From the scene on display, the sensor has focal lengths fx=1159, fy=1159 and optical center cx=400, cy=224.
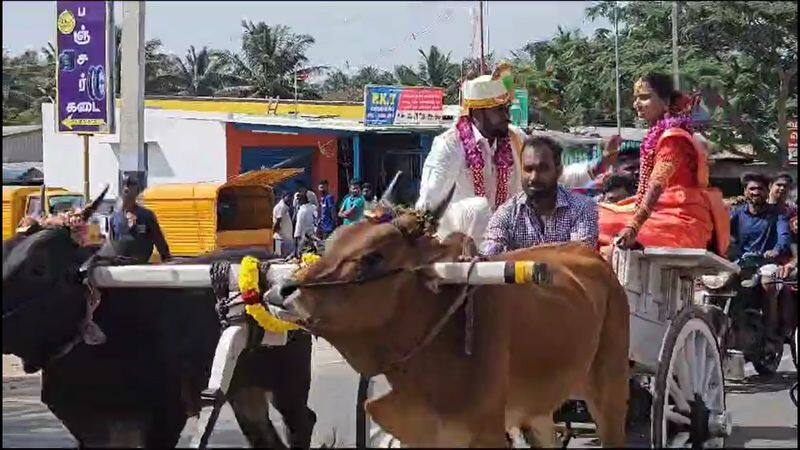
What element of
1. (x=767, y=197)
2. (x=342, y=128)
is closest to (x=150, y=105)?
(x=342, y=128)

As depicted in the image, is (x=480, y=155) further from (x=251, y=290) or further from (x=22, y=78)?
(x=22, y=78)

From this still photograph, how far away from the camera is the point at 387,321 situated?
427cm

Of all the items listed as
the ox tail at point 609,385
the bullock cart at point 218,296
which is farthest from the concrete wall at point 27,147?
the ox tail at point 609,385

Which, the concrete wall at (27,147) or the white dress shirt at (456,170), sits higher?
the concrete wall at (27,147)

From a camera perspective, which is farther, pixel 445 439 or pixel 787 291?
pixel 787 291

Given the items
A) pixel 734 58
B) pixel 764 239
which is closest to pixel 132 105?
pixel 734 58

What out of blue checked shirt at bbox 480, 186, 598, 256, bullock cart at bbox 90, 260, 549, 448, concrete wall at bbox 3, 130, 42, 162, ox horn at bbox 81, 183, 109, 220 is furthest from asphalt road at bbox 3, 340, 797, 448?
concrete wall at bbox 3, 130, 42, 162

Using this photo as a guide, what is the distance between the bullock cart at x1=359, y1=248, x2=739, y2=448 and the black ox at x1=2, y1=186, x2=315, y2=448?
2.94ft

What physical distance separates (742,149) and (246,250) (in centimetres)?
273

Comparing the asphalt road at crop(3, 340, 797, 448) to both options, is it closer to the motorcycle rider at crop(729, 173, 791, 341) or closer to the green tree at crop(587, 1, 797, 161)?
the motorcycle rider at crop(729, 173, 791, 341)

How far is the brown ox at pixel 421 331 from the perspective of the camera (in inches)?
165

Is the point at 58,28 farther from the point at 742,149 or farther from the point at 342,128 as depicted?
the point at 342,128

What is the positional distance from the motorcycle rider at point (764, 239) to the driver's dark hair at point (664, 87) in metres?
4.03

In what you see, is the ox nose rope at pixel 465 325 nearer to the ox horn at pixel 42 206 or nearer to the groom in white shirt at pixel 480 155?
the groom in white shirt at pixel 480 155
